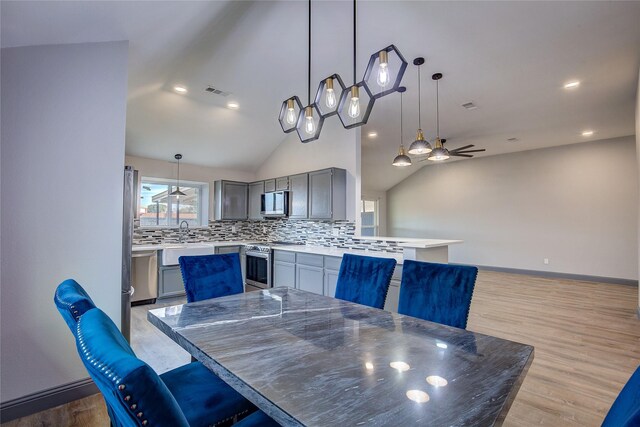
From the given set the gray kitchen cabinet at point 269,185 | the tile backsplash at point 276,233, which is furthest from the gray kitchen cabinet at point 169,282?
the gray kitchen cabinet at point 269,185

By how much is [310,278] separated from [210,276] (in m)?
2.03

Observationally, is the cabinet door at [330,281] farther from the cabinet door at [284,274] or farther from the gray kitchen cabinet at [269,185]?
the gray kitchen cabinet at [269,185]

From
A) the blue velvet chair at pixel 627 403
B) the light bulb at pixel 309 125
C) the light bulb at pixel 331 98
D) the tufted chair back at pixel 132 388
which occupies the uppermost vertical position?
the light bulb at pixel 331 98

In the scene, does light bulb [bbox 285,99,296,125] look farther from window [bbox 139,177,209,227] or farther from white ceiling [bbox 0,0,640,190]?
window [bbox 139,177,209,227]

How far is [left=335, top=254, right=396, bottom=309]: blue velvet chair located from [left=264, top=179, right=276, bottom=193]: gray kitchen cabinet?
3.40 m

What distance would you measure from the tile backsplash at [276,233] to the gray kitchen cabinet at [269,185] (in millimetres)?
672

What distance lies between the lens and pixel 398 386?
1.00m

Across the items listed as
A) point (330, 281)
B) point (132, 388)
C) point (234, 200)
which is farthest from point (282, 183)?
point (132, 388)

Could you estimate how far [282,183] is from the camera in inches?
217

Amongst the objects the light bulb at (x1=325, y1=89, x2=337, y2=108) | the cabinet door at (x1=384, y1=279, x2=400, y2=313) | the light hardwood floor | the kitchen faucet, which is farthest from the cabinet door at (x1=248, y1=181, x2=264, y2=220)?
the light bulb at (x1=325, y1=89, x2=337, y2=108)

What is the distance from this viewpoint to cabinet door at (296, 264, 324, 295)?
416cm

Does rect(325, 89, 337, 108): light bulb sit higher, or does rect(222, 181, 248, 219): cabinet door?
rect(325, 89, 337, 108): light bulb

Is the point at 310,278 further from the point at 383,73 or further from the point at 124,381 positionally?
the point at 124,381

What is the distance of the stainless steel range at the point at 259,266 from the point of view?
4957mm
